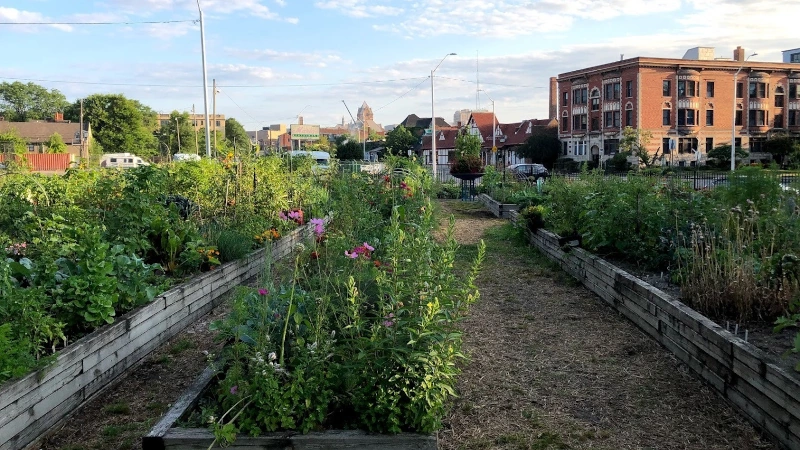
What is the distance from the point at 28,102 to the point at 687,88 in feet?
307

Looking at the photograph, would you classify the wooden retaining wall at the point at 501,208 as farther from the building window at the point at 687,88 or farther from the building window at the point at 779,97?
the building window at the point at 779,97

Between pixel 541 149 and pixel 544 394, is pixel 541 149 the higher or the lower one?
the higher one

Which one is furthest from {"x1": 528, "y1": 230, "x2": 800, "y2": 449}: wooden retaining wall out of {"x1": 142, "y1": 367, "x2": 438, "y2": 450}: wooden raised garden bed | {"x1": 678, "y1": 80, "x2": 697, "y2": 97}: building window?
{"x1": 678, "y1": 80, "x2": 697, "y2": 97}: building window

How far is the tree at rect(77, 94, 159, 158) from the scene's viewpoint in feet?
239

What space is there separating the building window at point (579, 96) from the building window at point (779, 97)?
1747 centimetres

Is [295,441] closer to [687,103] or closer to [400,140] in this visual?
[687,103]

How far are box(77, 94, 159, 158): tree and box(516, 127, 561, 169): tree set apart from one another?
41276 millimetres

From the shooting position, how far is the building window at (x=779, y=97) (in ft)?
201

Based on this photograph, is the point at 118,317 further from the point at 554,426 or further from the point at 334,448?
the point at 554,426

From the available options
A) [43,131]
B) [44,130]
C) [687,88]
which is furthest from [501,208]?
[44,130]

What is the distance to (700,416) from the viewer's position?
158 inches

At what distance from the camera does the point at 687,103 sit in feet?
193

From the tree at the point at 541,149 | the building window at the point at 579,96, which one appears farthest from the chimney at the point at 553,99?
the tree at the point at 541,149

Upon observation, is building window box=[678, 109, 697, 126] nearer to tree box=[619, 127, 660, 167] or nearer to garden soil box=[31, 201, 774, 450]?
Answer: tree box=[619, 127, 660, 167]
